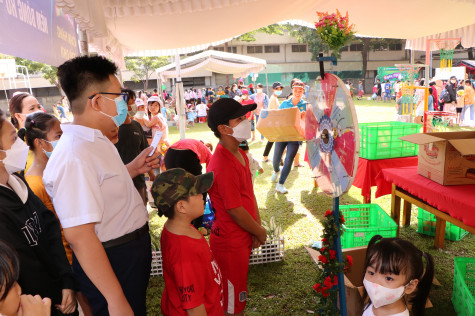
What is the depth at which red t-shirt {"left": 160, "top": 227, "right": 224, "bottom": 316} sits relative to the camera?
1.57 metres

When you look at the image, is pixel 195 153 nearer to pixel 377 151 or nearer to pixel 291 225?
pixel 291 225

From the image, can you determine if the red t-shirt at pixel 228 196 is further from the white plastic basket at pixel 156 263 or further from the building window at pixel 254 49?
the building window at pixel 254 49

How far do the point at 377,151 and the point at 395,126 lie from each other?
42 cm

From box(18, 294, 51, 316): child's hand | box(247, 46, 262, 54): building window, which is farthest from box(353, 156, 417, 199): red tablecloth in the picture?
box(247, 46, 262, 54): building window

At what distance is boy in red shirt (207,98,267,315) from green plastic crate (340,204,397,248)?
1.40m

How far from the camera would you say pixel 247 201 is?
2.27 metres

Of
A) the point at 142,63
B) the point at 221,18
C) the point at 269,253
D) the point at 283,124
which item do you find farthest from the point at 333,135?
the point at 142,63

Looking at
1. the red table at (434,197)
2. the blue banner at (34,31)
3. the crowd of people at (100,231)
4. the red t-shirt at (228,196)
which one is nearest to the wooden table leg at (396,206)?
the red table at (434,197)

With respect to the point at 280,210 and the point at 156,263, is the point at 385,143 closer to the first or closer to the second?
the point at 280,210

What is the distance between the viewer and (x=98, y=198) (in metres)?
1.38

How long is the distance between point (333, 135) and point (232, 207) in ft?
2.44

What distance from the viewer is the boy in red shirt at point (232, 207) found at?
6.98 ft

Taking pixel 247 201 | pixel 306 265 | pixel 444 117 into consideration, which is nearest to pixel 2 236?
pixel 247 201

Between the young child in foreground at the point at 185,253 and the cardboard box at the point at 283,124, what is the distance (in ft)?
13.2
